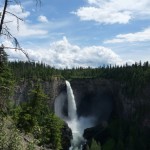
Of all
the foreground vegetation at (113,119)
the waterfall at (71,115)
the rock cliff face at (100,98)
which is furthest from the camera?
the waterfall at (71,115)


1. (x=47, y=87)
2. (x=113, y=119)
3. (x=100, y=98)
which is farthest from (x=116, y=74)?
(x=47, y=87)

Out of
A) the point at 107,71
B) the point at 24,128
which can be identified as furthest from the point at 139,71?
the point at 24,128

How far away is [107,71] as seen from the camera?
184m

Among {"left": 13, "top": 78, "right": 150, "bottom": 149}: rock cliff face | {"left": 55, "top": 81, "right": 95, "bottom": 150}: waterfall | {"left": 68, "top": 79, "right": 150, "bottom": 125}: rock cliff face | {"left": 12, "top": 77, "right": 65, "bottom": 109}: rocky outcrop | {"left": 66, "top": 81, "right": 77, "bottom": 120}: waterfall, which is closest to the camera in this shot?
{"left": 12, "top": 77, "right": 65, "bottom": 109}: rocky outcrop

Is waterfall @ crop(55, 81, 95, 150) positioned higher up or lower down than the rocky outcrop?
lower down

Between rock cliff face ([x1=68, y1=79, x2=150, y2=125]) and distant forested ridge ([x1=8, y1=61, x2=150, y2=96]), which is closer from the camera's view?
distant forested ridge ([x1=8, y1=61, x2=150, y2=96])

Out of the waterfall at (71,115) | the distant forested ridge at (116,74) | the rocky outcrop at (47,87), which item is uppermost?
the distant forested ridge at (116,74)

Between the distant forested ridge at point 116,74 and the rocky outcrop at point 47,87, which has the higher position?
the distant forested ridge at point 116,74

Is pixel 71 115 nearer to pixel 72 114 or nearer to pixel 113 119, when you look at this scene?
pixel 72 114

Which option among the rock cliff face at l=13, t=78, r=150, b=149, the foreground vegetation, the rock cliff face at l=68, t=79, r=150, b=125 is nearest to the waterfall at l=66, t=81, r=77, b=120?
the rock cliff face at l=13, t=78, r=150, b=149

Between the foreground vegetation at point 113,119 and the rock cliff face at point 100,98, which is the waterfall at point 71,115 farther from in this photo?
the foreground vegetation at point 113,119

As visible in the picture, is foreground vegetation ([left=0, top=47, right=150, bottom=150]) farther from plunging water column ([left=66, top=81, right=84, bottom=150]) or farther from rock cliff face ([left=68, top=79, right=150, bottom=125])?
plunging water column ([left=66, top=81, right=84, bottom=150])

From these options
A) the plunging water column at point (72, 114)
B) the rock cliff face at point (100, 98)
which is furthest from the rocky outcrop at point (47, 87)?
the rock cliff face at point (100, 98)

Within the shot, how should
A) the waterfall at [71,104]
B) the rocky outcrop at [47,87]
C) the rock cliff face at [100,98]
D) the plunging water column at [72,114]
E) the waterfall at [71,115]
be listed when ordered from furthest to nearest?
1. the waterfall at [71,104]
2. the waterfall at [71,115]
3. the rock cliff face at [100,98]
4. the plunging water column at [72,114]
5. the rocky outcrop at [47,87]
